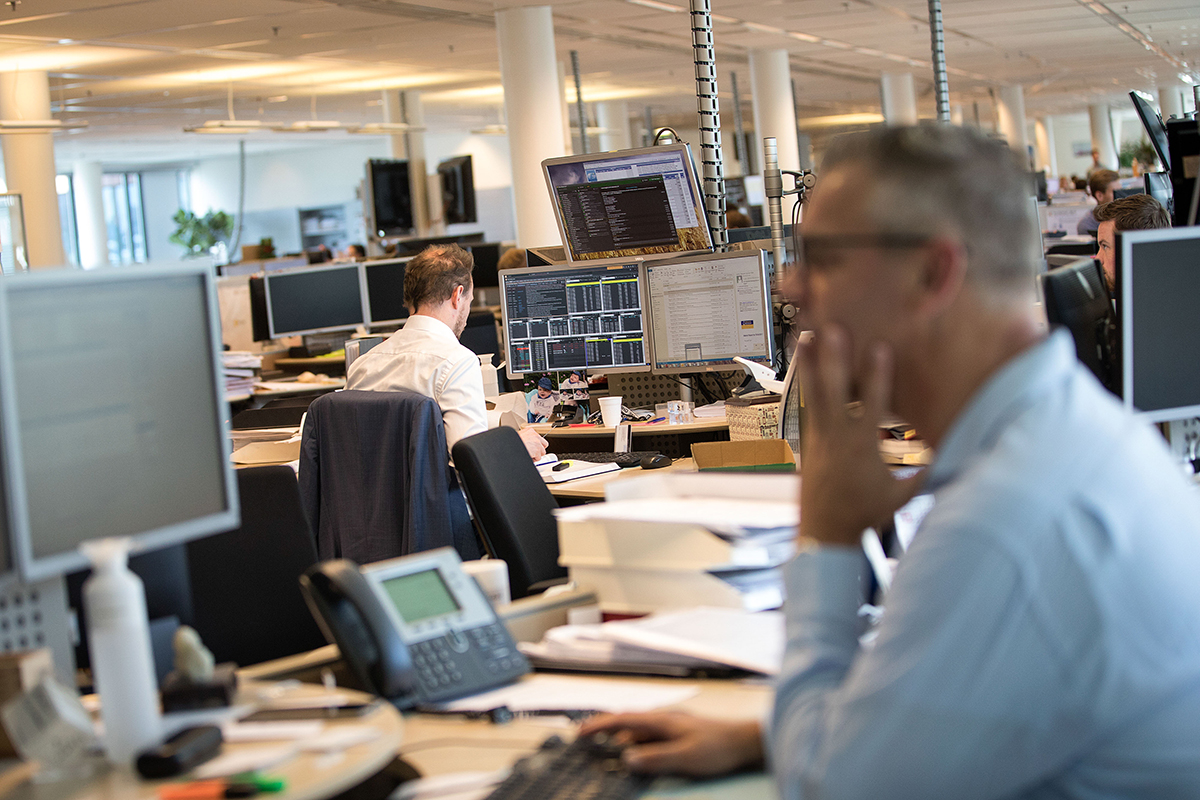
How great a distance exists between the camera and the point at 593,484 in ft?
11.8

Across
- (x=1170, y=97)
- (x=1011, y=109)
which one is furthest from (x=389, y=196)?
(x=1170, y=97)

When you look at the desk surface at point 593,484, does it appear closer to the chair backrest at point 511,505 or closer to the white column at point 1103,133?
the chair backrest at point 511,505

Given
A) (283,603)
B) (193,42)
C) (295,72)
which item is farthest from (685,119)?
(283,603)

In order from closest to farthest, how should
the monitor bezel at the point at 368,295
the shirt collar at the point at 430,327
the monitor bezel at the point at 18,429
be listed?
the monitor bezel at the point at 18,429
the shirt collar at the point at 430,327
the monitor bezel at the point at 368,295

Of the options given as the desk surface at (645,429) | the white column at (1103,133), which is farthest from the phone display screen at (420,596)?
the white column at (1103,133)

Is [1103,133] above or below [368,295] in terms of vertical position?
above

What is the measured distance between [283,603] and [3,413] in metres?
1.34

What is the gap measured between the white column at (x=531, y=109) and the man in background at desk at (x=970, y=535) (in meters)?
8.15

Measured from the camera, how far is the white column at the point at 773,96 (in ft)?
44.8

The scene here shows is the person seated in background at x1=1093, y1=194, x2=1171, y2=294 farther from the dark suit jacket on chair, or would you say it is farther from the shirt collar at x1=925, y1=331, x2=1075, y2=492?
the shirt collar at x1=925, y1=331, x2=1075, y2=492

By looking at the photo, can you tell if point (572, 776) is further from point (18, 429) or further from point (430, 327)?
point (430, 327)

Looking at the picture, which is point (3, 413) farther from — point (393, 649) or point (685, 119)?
point (685, 119)

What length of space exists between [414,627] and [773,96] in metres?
12.9

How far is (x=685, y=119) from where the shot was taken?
22.1 m
